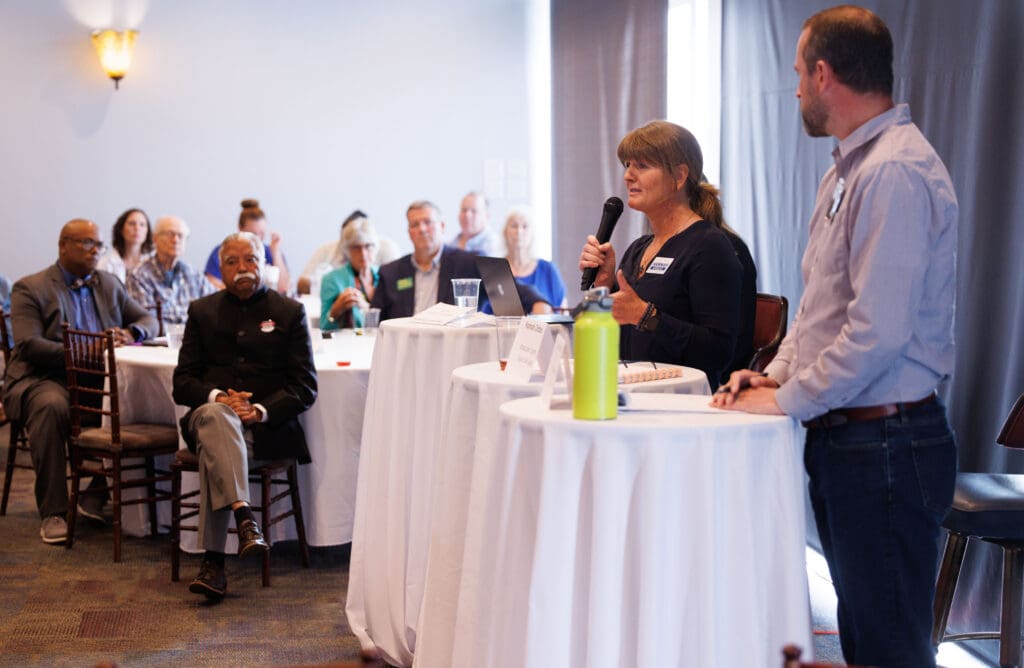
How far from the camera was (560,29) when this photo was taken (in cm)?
710

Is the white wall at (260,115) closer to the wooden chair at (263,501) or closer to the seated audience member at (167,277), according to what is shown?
the seated audience member at (167,277)

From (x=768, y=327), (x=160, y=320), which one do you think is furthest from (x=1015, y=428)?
(x=160, y=320)

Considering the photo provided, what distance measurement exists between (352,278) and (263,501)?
2389 millimetres

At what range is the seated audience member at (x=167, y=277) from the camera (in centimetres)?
671

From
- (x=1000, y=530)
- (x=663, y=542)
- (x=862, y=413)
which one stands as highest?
(x=862, y=413)

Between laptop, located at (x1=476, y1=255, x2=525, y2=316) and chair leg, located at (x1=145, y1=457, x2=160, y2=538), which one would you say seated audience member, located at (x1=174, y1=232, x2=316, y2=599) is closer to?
chair leg, located at (x1=145, y1=457, x2=160, y2=538)

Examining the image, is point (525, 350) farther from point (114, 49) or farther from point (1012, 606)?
point (114, 49)

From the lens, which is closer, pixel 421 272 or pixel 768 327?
pixel 768 327

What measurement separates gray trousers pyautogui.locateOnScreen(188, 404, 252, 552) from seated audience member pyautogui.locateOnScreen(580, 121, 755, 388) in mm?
1689

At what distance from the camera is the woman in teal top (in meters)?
5.95

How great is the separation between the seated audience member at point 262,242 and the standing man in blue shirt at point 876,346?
253 inches

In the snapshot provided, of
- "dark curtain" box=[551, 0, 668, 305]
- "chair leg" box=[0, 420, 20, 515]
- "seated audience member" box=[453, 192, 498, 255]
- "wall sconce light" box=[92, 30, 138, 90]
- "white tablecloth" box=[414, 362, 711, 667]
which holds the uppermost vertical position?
"wall sconce light" box=[92, 30, 138, 90]

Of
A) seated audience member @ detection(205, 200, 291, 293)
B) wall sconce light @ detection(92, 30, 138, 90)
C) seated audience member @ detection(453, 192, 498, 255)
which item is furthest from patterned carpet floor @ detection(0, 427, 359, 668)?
wall sconce light @ detection(92, 30, 138, 90)

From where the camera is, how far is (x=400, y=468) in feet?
10.6
